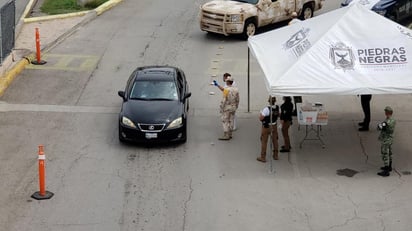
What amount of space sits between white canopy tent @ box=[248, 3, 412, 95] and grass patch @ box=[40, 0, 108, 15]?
1735 centimetres

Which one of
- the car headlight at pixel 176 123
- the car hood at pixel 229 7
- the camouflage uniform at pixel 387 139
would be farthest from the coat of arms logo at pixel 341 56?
the car hood at pixel 229 7

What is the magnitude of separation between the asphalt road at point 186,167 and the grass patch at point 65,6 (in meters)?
8.51

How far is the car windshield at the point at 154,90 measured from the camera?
19.2 meters

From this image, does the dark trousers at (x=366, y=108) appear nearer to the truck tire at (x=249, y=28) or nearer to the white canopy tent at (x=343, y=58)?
the white canopy tent at (x=343, y=58)

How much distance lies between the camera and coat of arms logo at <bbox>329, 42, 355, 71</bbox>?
16453 millimetres

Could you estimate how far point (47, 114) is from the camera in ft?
67.7

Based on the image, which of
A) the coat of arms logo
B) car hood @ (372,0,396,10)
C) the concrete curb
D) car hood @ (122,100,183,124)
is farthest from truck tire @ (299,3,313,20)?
the coat of arms logo

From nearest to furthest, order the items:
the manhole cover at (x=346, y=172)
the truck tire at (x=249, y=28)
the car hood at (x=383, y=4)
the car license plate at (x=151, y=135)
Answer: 1. the manhole cover at (x=346, y=172)
2. the car license plate at (x=151, y=135)
3. the truck tire at (x=249, y=28)
4. the car hood at (x=383, y=4)

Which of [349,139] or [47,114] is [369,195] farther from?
[47,114]

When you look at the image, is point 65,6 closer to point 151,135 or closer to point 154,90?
point 154,90

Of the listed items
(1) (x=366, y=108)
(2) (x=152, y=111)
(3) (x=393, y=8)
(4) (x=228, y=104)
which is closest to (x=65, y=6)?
(3) (x=393, y=8)

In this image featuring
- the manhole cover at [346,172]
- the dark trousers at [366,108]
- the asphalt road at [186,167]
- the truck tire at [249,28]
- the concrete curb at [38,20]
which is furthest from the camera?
the truck tire at [249,28]

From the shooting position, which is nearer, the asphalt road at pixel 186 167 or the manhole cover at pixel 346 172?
the asphalt road at pixel 186 167

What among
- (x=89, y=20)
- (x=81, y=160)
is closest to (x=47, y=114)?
(x=81, y=160)
